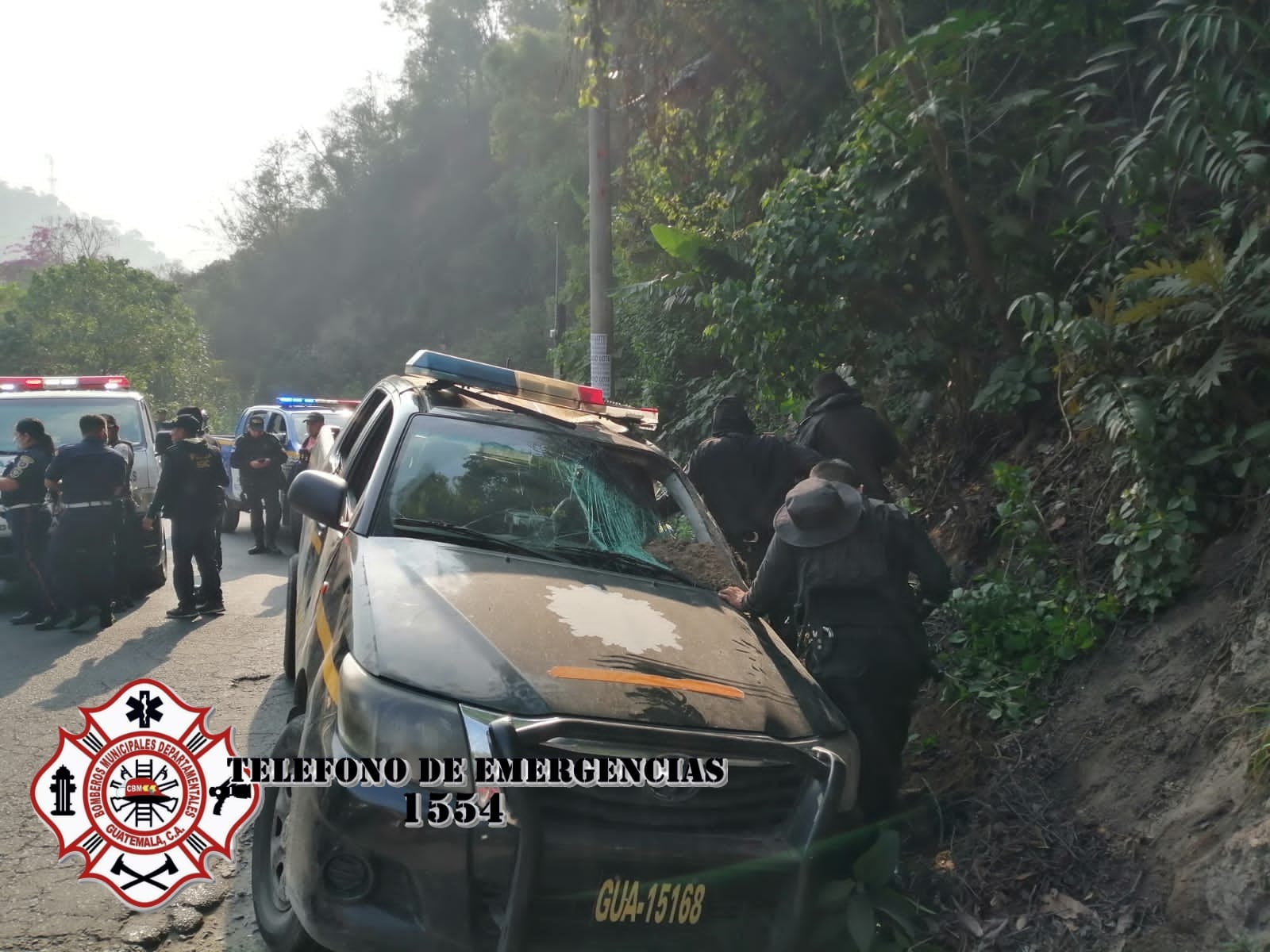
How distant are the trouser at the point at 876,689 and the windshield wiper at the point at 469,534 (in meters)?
1.12

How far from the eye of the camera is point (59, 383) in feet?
35.4

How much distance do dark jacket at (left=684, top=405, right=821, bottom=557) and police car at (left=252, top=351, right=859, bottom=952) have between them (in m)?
1.94

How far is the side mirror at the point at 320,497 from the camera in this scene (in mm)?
4039

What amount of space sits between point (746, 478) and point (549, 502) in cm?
205

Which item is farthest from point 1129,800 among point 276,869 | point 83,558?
point 83,558

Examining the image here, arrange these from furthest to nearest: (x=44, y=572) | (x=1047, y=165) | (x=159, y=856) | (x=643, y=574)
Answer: (x=44, y=572) → (x=1047, y=165) → (x=643, y=574) → (x=159, y=856)

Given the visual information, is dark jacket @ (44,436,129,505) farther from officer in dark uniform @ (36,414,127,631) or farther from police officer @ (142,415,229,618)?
police officer @ (142,415,229,618)

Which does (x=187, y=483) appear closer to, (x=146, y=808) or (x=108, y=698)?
(x=108, y=698)

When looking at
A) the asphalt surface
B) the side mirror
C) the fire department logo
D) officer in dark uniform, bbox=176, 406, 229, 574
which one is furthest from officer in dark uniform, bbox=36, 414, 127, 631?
the side mirror

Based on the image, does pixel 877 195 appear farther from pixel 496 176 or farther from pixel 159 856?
pixel 496 176

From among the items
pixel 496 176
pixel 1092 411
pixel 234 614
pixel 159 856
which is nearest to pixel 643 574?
pixel 159 856

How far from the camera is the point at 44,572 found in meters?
8.20

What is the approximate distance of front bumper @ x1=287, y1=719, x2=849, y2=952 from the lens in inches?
107

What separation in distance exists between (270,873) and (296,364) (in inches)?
2023
